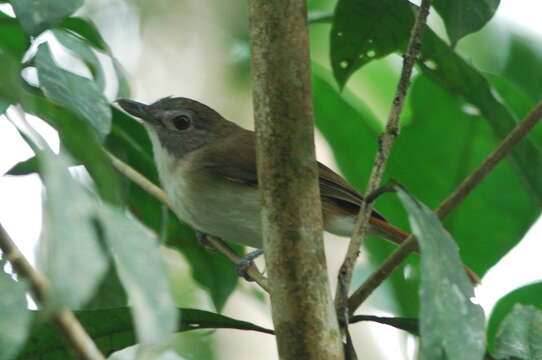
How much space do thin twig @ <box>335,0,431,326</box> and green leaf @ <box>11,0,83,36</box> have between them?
755mm

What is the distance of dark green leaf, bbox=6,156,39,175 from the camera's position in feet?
8.04

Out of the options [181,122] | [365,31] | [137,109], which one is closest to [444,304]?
[365,31]

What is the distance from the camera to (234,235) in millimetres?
3475

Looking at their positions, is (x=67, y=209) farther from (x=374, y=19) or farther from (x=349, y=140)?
(x=349, y=140)

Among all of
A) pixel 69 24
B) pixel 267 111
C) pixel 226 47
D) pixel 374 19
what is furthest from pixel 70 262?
pixel 226 47

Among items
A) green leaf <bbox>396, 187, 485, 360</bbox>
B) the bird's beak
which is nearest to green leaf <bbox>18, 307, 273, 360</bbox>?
green leaf <bbox>396, 187, 485, 360</bbox>

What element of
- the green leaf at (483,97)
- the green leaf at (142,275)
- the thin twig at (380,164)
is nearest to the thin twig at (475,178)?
the thin twig at (380,164)

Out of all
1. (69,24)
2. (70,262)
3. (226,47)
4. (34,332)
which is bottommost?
(70,262)

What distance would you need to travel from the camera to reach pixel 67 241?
104 cm

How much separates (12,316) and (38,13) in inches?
28.1

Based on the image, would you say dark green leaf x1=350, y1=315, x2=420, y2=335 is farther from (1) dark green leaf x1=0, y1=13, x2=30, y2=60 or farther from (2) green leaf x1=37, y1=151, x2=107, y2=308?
(1) dark green leaf x1=0, y1=13, x2=30, y2=60

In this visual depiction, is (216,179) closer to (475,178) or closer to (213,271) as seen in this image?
(213,271)

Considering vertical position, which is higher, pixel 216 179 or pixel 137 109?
pixel 137 109

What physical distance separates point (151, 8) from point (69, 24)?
4.45m
